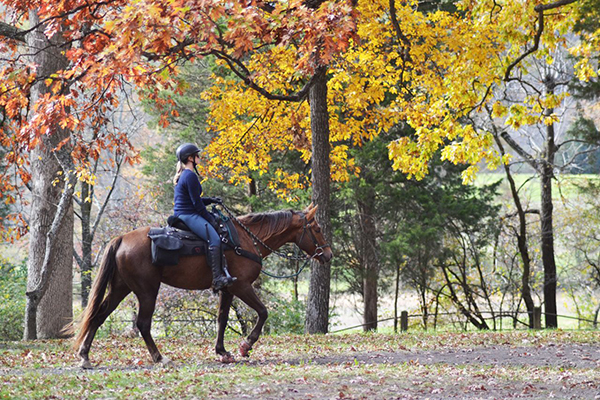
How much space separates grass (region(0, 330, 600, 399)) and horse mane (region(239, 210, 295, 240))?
1823 mm

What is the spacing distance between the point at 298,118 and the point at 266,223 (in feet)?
22.9

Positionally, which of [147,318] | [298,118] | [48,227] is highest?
[298,118]

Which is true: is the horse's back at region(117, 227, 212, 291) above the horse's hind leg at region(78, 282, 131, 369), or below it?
above

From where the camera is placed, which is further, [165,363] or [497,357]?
[497,357]

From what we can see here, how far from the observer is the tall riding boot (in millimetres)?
8938

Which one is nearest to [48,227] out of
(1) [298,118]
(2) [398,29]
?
(1) [298,118]

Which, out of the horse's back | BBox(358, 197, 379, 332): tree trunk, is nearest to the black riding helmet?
the horse's back

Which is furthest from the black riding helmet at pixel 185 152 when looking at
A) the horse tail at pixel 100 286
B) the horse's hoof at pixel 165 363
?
the horse's hoof at pixel 165 363

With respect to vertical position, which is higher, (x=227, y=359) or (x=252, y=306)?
(x=252, y=306)

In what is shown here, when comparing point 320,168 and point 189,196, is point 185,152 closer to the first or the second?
point 189,196

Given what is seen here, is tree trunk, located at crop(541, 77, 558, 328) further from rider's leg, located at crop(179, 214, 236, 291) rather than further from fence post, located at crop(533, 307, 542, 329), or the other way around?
rider's leg, located at crop(179, 214, 236, 291)

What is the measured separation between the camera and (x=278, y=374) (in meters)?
7.88

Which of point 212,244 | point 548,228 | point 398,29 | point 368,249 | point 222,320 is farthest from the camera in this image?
point 548,228

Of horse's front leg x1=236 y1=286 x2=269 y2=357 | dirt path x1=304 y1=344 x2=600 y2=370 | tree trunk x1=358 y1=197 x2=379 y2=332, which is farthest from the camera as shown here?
tree trunk x1=358 y1=197 x2=379 y2=332
